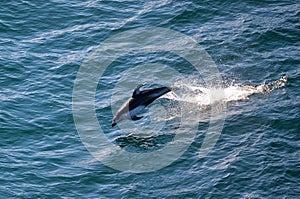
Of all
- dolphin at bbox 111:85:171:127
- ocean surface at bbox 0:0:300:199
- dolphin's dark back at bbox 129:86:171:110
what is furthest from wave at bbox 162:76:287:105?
dolphin at bbox 111:85:171:127

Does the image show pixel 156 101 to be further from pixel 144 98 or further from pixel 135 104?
pixel 135 104

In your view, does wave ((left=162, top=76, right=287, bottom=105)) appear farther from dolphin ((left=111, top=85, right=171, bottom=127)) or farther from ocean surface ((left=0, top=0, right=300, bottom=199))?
dolphin ((left=111, top=85, right=171, bottom=127))

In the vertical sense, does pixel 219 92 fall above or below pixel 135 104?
below

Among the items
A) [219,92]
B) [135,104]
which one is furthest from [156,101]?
[135,104]

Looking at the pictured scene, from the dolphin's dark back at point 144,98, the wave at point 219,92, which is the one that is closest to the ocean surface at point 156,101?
the wave at point 219,92

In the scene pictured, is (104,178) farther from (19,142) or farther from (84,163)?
(19,142)

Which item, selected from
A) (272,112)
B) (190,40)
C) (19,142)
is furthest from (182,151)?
(190,40)
